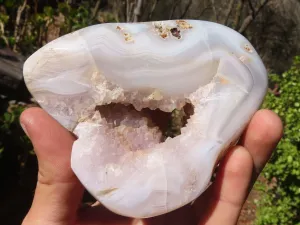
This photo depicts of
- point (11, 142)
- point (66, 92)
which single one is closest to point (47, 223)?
point (66, 92)

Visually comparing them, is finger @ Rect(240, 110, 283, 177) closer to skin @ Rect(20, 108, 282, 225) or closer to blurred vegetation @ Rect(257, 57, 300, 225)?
skin @ Rect(20, 108, 282, 225)

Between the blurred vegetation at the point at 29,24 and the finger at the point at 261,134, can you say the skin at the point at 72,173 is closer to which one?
the finger at the point at 261,134

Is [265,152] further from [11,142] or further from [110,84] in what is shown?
[11,142]

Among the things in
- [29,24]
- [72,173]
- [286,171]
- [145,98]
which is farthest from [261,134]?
[29,24]

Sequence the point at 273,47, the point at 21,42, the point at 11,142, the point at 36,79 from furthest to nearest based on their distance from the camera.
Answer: the point at 273,47
the point at 21,42
the point at 11,142
the point at 36,79

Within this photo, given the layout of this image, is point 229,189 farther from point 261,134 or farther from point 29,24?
point 29,24

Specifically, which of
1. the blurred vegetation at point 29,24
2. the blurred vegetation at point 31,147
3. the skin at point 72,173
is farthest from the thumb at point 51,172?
the blurred vegetation at point 29,24

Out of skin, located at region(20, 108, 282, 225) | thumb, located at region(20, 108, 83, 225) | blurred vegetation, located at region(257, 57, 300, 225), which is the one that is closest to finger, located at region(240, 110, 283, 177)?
skin, located at region(20, 108, 282, 225)
